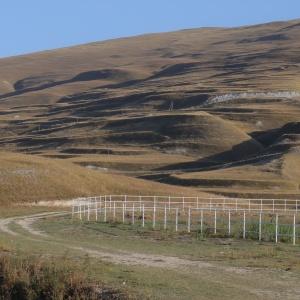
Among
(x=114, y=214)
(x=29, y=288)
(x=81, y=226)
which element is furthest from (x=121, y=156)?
(x=29, y=288)

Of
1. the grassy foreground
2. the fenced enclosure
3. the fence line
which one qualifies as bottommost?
the fence line

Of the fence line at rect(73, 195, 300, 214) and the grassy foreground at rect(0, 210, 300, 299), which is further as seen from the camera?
the fence line at rect(73, 195, 300, 214)

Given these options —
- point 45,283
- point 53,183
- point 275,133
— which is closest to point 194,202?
point 53,183

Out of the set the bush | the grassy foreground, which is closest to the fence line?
the grassy foreground

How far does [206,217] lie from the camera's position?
59.0m

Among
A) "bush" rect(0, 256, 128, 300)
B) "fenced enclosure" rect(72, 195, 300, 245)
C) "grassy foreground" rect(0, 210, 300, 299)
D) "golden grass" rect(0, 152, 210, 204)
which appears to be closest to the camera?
A: "bush" rect(0, 256, 128, 300)

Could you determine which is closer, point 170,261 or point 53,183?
point 170,261

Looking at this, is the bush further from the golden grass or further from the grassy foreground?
the golden grass

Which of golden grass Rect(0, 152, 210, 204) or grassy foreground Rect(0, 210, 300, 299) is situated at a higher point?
grassy foreground Rect(0, 210, 300, 299)

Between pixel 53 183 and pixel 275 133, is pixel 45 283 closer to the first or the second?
pixel 53 183

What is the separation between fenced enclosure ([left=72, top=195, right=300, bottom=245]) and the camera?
4000 cm

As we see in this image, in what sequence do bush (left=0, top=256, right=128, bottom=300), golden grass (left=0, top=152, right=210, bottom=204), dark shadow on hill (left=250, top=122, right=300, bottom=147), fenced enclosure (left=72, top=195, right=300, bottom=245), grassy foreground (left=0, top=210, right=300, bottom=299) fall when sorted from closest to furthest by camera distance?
bush (left=0, top=256, right=128, bottom=300) < grassy foreground (left=0, top=210, right=300, bottom=299) < fenced enclosure (left=72, top=195, right=300, bottom=245) < golden grass (left=0, top=152, right=210, bottom=204) < dark shadow on hill (left=250, top=122, right=300, bottom=147)

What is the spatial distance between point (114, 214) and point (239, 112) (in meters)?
117

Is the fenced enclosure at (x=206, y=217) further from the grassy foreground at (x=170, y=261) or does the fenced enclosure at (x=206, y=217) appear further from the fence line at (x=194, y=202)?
the grassy foreground at (x=170, y=261)
